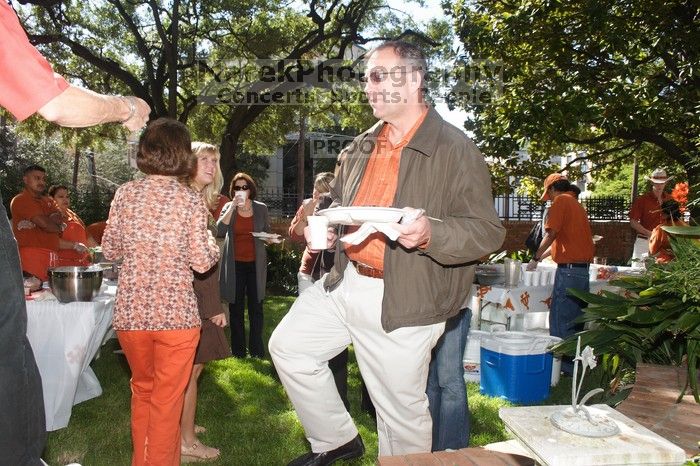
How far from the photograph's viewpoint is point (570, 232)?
632 cm

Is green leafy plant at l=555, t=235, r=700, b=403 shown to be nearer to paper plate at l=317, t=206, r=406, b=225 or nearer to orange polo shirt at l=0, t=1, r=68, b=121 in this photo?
paper plate at l=317, t=206, r=406, b=225

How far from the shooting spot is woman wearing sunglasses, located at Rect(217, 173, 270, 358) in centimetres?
613

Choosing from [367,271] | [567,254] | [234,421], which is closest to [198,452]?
[234,421]

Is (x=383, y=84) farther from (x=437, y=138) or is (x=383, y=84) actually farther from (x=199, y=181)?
(x=199, y=181)

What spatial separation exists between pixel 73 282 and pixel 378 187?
7.87 ft

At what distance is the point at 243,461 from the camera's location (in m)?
3.95

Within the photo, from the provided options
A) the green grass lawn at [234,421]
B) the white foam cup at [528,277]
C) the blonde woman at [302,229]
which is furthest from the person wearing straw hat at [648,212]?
the blonde woman at [302,229]

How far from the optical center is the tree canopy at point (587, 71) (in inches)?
291

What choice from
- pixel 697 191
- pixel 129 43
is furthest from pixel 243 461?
pixel 129 43

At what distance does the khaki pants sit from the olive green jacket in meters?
0.10

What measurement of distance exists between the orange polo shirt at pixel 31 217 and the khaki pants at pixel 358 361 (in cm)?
426

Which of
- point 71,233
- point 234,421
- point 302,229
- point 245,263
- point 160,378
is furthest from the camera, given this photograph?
point 71,233

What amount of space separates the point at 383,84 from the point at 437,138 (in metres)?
0.35

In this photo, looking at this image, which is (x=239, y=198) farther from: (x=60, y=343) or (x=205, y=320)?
(x=205, y=320)
